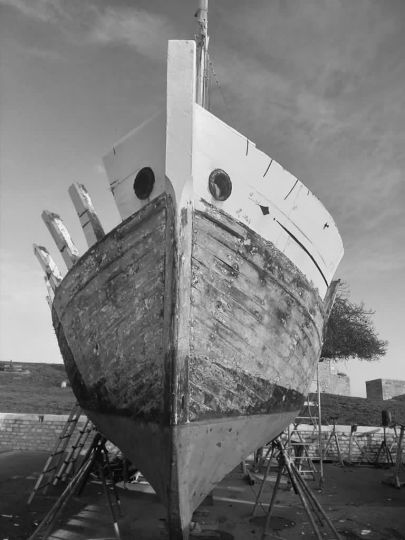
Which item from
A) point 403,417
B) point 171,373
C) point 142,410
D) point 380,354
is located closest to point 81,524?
point 142,410

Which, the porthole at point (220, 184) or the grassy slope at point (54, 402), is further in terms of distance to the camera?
the grassy slope at point (54, 402)

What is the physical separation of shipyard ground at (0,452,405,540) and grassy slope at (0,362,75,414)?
5931 millimetres

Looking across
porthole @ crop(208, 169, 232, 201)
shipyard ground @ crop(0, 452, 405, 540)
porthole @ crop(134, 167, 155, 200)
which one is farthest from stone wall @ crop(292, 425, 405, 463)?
porthole @ crop(134, 167, 155, 200)

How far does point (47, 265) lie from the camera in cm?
636

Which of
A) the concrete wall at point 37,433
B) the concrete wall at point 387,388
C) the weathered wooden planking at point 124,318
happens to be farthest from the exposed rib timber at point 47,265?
the concrete wall at point 387,388

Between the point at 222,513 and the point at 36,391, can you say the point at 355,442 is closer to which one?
the point at 222,513

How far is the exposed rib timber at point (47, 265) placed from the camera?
20.4 feet

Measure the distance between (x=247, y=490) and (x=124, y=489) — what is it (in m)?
2.32

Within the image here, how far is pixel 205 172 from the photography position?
3.94 metres

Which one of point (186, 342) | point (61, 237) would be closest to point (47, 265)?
point (61, 237)

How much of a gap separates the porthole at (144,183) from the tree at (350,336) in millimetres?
23083

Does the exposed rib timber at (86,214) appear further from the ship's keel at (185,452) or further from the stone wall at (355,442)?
the stone wall at (355,442)

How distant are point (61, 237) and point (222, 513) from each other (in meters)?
4.73

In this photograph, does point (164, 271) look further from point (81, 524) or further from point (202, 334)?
point (81, 524)
